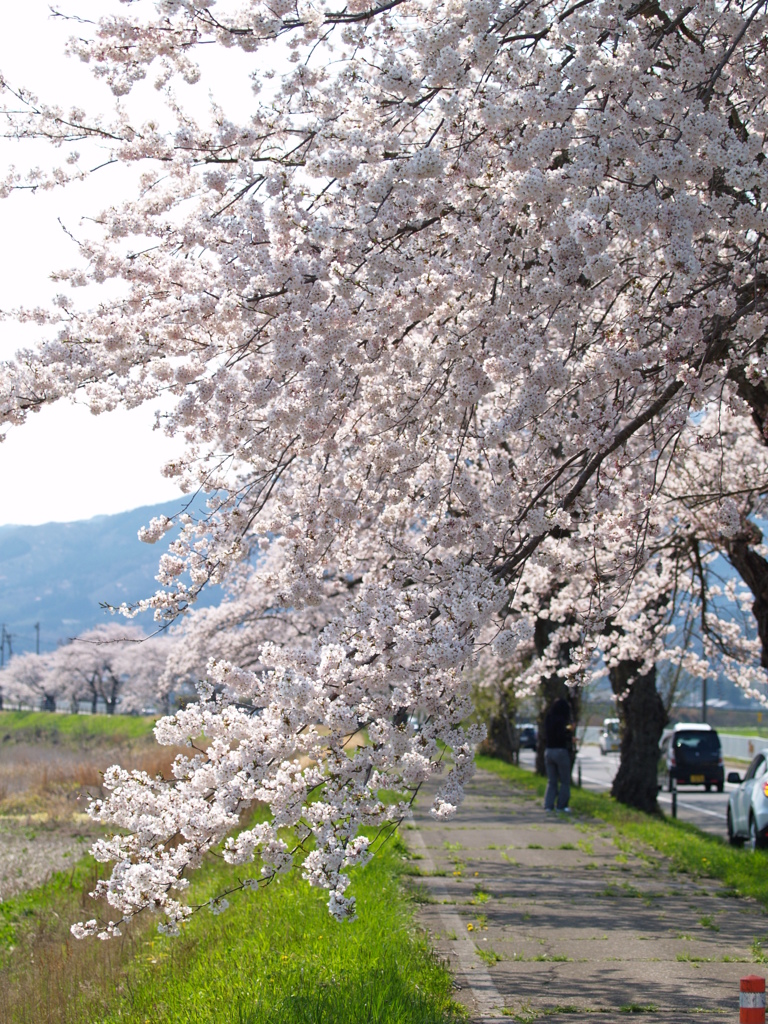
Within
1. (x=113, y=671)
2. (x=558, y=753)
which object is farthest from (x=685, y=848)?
(x=113, y=671)

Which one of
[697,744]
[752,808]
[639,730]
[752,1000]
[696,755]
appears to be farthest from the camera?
[696,755]

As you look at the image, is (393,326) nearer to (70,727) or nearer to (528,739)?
(528,739)

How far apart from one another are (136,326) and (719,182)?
3.60 m

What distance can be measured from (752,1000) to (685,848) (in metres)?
9.68

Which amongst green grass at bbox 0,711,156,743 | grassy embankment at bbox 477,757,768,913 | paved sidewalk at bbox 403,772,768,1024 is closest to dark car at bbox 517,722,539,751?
green grass at bbox 0,711,156,743

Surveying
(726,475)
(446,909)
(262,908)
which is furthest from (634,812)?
Result: (262,908)

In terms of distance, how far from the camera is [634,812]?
16750 mm

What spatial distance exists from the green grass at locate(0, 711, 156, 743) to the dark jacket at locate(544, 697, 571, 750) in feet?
134

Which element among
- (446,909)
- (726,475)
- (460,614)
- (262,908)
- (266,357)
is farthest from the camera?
(726,475)

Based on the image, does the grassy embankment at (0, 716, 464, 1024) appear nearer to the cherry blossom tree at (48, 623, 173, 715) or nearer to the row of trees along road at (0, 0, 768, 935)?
the row of trees along road at (0, 0, 768, 935)

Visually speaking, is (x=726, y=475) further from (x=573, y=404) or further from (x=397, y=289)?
(x=397, y=289)

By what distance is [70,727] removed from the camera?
7631cm

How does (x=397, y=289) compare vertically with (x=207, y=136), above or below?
A: below

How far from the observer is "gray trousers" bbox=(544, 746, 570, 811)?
16.3m
